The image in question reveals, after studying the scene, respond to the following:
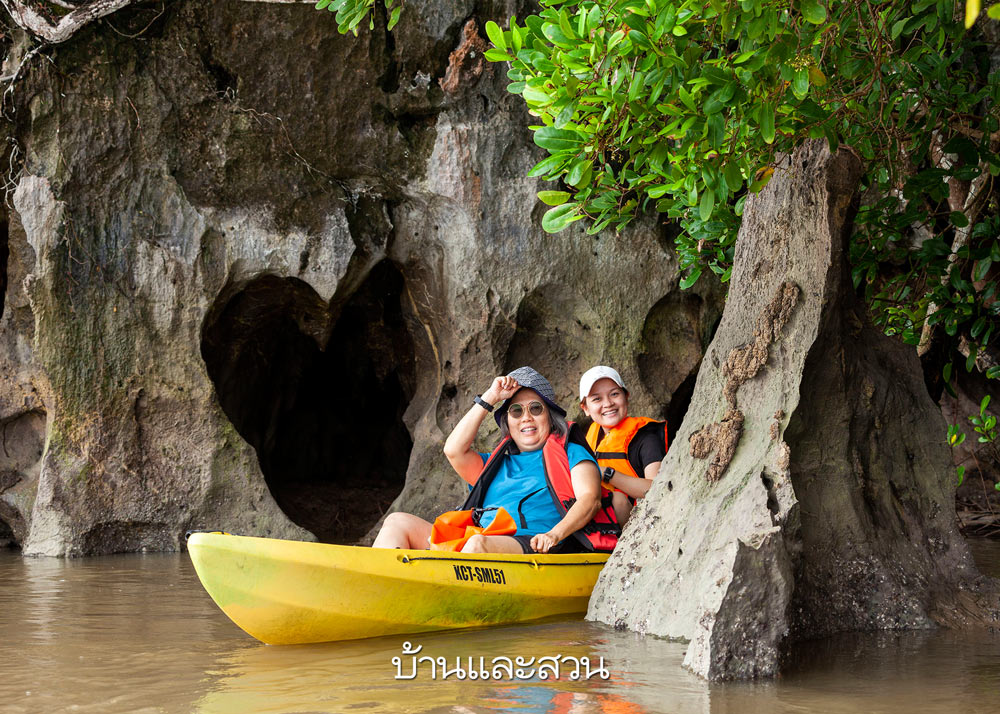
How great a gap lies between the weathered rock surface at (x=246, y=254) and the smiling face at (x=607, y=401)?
3073 millimetres

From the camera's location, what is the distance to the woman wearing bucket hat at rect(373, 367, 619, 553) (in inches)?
202

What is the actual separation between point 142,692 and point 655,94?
287 cm

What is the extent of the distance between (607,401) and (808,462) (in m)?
1.46

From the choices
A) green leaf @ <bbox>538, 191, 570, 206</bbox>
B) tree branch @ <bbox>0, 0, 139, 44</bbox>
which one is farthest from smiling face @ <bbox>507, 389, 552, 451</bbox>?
tree branch @ <bbox>0, 0, 139, 44</bbox>

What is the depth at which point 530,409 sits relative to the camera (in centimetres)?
535

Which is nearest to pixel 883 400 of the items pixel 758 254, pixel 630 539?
pixel 758 254

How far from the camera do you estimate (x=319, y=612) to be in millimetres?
4270

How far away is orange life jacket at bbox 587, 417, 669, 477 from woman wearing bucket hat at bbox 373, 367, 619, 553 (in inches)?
13.0

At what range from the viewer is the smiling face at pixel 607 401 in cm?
586

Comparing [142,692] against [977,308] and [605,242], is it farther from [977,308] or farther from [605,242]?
[605,242]

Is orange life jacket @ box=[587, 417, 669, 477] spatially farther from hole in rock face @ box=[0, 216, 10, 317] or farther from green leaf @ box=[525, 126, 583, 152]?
hole in rock face @ box=[0, 216, 10, 317]

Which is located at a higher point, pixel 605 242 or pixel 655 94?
pixel 605 242

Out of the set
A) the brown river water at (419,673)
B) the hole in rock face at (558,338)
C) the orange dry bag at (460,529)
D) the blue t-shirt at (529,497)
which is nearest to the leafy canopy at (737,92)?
the blue t-shirt at (529,497)

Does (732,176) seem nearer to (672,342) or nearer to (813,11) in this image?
(813,11)
